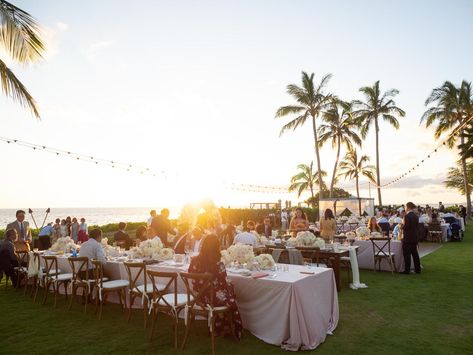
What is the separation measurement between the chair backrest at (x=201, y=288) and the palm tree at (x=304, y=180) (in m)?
41.2

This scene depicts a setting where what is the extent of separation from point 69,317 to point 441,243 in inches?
653

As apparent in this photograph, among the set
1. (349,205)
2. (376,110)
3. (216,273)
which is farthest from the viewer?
(376,110)

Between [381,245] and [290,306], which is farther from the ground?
[381,245]

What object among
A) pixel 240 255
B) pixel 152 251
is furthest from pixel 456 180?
pixel 240 255

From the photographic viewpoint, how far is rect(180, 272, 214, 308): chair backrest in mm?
4516

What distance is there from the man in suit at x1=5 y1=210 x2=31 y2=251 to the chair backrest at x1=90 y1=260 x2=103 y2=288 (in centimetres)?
458

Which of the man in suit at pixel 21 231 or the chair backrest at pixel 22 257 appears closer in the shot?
the chair backrest at pixel 22 257

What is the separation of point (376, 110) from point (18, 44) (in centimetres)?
2892

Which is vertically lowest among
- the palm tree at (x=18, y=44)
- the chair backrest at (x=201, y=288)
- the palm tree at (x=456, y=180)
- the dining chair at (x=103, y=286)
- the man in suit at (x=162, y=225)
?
the dining chair at (x=103, y=286)

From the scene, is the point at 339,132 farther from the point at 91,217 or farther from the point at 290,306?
the point at 91,217

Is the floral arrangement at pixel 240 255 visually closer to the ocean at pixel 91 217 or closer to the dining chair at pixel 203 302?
the dining chair at pixel 203 302

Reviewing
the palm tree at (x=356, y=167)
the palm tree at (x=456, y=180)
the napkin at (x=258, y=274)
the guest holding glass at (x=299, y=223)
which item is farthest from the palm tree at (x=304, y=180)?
the napkin at (x=258, y=274)

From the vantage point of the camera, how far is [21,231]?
10.5 meters

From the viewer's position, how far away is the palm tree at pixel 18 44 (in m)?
7.44
